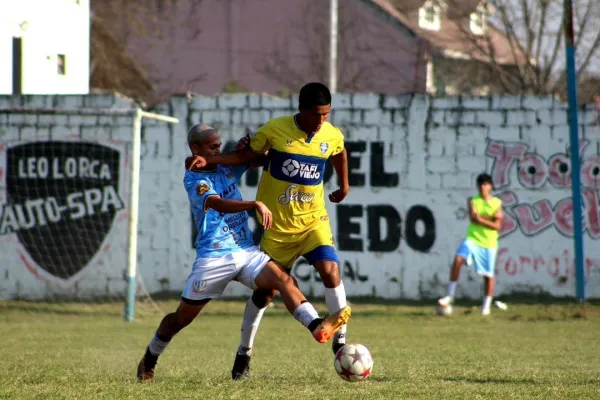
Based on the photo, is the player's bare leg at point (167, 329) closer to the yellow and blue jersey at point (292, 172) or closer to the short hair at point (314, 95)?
the yellow and blue jersey at point (292, 172)

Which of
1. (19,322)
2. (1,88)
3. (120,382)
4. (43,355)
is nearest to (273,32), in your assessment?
(1,88)

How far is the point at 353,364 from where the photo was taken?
6746mm

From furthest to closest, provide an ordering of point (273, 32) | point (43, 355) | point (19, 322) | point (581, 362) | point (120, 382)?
point (273, 32)
point (19, 322)
point (43, 355)
point (581, 362)
point (120, 382)

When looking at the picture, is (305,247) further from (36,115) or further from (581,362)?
(36,115)

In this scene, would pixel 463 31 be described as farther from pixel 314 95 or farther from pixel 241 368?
pixel 241 368

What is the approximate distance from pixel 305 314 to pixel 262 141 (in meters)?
1.38

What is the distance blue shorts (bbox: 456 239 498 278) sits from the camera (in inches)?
590

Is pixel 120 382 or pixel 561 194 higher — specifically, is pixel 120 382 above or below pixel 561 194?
below

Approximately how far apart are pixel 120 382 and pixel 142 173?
35.0ft

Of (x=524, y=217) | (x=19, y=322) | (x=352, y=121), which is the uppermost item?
(x=352, y=121)

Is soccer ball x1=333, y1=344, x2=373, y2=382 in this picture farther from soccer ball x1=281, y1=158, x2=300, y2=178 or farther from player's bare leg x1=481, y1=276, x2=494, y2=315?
player's bare leg x1=481, y1=276, x2=494, y2=315

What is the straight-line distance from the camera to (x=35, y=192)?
1800 centimetres

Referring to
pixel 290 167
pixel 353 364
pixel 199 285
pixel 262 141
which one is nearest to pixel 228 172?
pixel 262 141

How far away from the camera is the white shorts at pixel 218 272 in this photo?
287 inches
